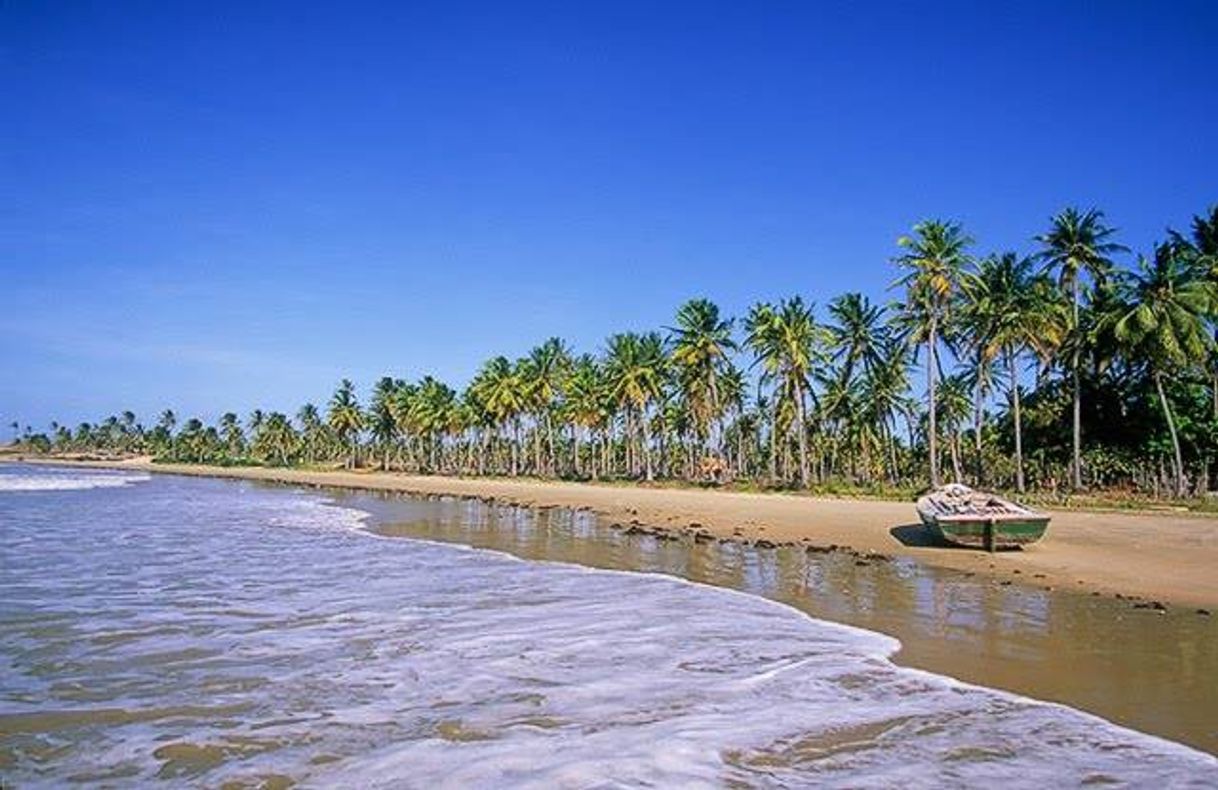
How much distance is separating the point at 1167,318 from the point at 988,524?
2605cm

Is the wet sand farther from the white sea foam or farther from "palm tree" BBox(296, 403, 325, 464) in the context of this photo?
"palm tree" BBox(296, 403, 325, 464)

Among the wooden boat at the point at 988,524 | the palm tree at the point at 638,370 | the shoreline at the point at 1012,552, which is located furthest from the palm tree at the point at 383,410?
the wooden boat at the point at 988,524

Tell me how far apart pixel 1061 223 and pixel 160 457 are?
6166 inches

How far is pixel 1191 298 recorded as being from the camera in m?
37.8

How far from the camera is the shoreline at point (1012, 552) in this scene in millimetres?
14703

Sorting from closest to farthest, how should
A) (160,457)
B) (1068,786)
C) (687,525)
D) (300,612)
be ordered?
(1068,786)
(300,612)
(687,525)
(160,457)

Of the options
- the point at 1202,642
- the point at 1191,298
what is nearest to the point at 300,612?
the point at 1202,642

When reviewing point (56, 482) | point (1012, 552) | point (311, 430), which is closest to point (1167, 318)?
point (1012, 552)

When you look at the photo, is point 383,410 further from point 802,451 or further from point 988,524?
point 988,524

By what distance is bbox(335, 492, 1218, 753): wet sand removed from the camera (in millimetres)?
7680

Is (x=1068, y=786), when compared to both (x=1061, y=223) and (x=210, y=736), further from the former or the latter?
(x=1061, y=223)

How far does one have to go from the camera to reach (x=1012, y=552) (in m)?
18.6

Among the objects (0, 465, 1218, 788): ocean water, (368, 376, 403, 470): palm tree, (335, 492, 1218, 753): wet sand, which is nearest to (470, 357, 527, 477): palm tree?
(368, 376, 403, 470): palm tree

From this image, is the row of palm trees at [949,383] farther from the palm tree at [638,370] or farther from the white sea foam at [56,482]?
the white sea foam at [56,482]
